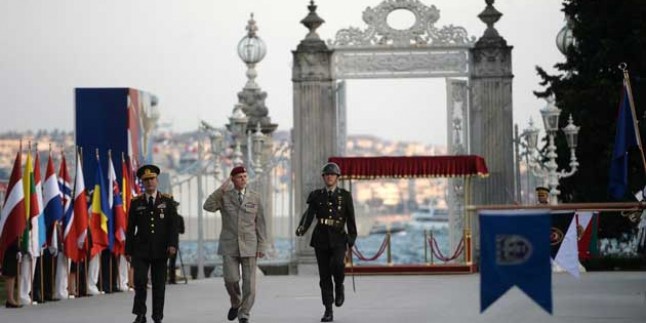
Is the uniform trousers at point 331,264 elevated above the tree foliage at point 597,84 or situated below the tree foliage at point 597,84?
below

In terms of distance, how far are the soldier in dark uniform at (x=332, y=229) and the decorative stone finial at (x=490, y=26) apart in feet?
57.1

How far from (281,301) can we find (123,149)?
7.71 metres

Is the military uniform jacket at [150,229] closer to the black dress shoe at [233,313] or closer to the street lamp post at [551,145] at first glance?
the black dress shoe at [233,313]

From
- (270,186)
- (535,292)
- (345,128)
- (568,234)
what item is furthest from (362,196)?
(535,292)

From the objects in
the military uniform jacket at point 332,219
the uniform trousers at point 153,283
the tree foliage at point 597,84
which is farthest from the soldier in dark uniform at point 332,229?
the tree foliage at point 597,84

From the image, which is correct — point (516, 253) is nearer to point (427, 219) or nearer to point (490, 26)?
point (490, 26)

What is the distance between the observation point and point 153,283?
19.4m

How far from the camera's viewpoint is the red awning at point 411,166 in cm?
3606

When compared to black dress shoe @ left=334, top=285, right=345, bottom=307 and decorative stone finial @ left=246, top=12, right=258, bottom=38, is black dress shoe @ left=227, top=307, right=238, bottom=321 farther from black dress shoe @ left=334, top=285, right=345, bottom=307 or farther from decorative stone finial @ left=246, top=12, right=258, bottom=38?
decorative stone finial @ left=246, top=12, right=258, bottom=38

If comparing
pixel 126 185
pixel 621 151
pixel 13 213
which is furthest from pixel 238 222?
pixel 126 185

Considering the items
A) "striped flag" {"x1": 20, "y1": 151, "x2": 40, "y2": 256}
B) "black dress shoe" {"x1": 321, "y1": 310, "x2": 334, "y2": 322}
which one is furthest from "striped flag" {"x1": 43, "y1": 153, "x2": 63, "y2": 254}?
"black dress shoe" {"x1": 321, "y1": 310, "x2": 334, "y2": 322}

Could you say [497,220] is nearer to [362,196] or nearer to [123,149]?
[123,149]

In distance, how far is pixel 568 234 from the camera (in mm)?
19672

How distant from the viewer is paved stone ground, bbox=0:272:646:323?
20.5 metres
